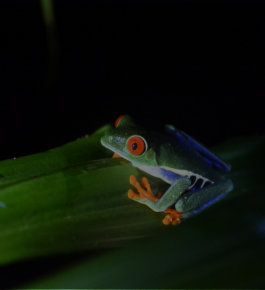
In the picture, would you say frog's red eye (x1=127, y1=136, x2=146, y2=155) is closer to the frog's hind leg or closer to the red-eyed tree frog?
the red-eyed tree frog

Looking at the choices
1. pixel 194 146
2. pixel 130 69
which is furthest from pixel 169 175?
pixel 130 69

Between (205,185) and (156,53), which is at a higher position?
(156,53)

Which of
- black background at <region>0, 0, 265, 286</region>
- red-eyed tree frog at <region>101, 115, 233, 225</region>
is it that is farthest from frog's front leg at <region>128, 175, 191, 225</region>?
black background at <region>0, 0, 265, 286</region>

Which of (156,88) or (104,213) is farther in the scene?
(156,88)

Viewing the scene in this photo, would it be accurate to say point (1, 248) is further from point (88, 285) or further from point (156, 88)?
point (156, 88)

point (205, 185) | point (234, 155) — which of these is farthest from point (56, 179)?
point (234, 155)

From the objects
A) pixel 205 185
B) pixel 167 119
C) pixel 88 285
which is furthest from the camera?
pixel 167 119

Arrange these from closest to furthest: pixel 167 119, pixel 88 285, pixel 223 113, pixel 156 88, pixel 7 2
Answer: pixel 88 285 → pixel 167 119 → pixel 223 113 → pixel 156 88 → pixel 7 2

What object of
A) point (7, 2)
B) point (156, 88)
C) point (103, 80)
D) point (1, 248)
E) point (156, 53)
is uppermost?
point (7, 2)
